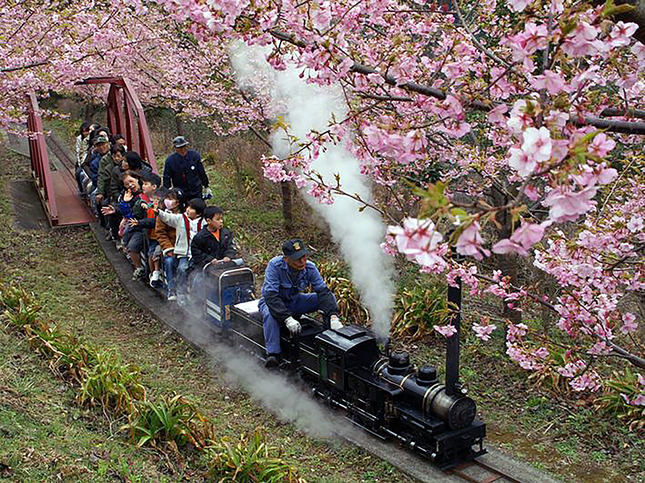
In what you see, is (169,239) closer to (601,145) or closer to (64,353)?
(64,353)

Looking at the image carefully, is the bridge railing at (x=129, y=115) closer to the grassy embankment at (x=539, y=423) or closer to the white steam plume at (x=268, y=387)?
the white steam plume at (x=268, y=387)

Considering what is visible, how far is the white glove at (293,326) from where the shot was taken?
7844 mm

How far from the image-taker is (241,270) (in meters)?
9.30

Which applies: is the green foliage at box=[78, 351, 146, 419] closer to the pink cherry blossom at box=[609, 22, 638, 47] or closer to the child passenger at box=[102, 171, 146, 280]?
the child passenger at box=[102, 171, 146, 280]

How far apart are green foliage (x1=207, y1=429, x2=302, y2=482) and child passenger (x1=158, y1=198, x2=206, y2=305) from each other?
4.11m

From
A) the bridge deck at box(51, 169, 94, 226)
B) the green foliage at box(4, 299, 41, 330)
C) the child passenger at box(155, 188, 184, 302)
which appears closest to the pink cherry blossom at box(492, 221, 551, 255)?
the green foliage at box(4, 299, 41, 330)

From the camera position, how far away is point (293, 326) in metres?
7.84

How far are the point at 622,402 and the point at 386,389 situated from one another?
2857mm

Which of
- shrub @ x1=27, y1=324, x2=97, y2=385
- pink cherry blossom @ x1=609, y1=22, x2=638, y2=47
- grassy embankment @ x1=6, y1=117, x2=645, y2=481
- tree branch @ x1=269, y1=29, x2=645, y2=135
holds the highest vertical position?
pink cherry blossom @ x1=609, y1=22, x2=638, y2=47

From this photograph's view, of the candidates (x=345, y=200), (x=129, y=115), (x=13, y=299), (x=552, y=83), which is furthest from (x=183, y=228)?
(x=552, y=83)

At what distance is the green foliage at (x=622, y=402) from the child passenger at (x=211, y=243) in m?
4.94

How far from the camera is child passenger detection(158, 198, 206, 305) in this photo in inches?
383

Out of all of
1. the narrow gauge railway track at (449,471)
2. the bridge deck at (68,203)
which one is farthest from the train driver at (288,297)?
the bridge deck at (68,203)

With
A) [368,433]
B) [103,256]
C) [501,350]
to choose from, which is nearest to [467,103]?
[368,433]
